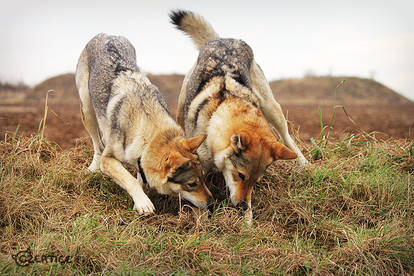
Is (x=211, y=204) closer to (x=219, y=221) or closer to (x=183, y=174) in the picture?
(x=219, y=221)

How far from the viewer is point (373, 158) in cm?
500

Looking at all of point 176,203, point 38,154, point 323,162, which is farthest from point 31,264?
point 323,162

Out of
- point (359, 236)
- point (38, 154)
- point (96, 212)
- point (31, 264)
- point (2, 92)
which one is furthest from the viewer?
point (2, 92)

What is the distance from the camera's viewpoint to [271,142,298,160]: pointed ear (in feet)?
11.7

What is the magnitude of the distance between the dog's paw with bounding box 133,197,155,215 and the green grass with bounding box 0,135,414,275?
0.27 feet

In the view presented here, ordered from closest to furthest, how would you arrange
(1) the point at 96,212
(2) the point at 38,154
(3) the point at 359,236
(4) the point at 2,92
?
(3) the point at 359,236 < (1) the point at 96,212 < (2) the point at 38,154 < (4) the point at 2,92

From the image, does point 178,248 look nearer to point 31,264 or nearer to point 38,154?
point 31,264

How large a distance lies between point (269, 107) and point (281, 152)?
188cm

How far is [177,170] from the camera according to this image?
3.33 m

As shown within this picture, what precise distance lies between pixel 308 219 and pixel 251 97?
174 centimetres

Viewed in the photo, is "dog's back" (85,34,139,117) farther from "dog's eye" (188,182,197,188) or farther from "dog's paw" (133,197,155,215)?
"dog's eye" (188,182,197,188)
